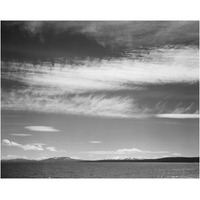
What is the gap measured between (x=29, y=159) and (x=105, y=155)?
1710 millimetres

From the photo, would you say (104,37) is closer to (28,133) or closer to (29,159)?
(28,133)

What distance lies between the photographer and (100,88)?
6.62 metres

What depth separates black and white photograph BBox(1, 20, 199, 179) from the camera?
627 centimetres

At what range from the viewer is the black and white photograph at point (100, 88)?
6266 mm

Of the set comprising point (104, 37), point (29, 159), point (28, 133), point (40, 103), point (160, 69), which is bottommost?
point (29, 159)

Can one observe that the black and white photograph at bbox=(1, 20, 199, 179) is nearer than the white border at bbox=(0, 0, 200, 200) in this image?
No
